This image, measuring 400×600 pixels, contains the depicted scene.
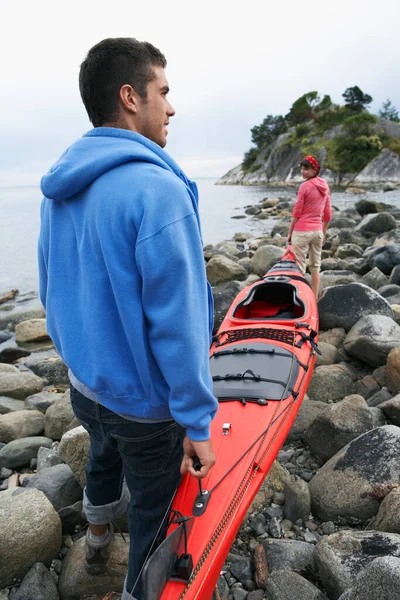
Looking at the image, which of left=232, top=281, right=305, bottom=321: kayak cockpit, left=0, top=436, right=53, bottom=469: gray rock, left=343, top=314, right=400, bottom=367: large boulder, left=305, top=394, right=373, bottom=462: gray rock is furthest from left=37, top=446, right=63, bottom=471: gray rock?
left=343, top=314, right=400, bottom=367: large boulder

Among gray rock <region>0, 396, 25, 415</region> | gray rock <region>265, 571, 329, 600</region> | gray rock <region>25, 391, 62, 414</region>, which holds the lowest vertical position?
gray rock <region>0, 396, 25, 415</region>

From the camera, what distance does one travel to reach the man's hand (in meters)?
1.51

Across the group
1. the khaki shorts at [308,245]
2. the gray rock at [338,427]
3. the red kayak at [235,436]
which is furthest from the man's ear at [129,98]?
the khaki shorts at [308,245]

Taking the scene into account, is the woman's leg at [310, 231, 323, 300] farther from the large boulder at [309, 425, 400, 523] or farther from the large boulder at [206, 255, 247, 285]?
the large boulder at [309, 425, 400, 523]

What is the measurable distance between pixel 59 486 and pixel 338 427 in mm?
1956

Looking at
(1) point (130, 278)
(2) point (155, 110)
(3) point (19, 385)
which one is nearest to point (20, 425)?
(3) point (19, 385)

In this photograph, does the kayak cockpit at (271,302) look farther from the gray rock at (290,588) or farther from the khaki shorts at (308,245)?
the gray rock at (290,588)

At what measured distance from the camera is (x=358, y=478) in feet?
9.07

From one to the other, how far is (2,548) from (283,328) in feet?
9.27

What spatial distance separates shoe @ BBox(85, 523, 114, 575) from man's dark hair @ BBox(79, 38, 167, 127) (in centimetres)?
201

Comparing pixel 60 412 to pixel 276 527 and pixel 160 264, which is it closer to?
pixel 276 527

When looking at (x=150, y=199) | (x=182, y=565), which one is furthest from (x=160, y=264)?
(x=182, y=565)

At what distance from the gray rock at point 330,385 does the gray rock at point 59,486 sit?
7.57 feet

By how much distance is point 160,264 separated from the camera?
1.30m
